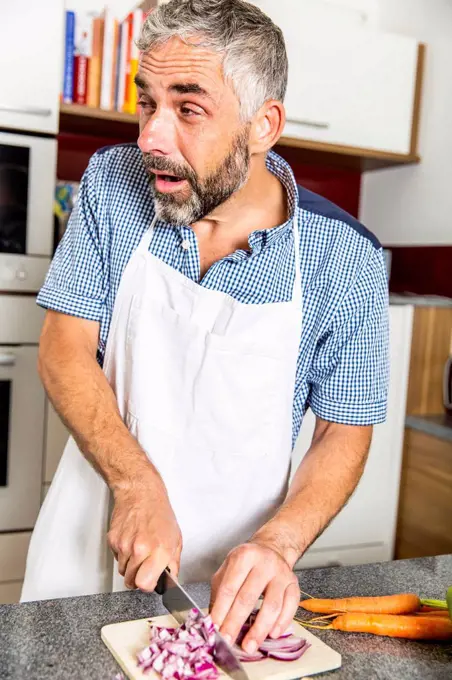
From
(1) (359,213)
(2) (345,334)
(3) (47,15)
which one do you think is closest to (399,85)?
(1) (359,213)

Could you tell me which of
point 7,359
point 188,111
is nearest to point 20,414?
point 7,359

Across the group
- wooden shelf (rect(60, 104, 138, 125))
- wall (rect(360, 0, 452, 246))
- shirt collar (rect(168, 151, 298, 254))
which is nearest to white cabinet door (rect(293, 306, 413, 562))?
wall (rect(360, 0, 452, 246))

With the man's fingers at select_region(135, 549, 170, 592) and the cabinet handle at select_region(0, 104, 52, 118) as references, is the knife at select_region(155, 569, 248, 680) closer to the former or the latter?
the man's fingers at select_region(135, 549, 170, 592)

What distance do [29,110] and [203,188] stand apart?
1.09 metres

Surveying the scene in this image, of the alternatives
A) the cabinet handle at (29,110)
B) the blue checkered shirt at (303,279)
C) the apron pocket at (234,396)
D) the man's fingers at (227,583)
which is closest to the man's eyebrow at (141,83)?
the blue checkered shirt at (303,279)

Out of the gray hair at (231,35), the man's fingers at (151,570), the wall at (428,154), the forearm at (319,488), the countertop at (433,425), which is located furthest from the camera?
the wall at (428,154)

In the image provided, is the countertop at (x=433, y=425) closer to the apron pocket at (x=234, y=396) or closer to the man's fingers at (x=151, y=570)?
the apron pocket at (x=234, y=396)

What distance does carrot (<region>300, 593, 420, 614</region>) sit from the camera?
854 mm

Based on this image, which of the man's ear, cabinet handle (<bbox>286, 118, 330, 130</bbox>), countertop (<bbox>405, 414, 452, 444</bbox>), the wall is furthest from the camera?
the wall

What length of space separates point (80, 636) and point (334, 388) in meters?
0.60

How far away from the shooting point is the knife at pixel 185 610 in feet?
2.34

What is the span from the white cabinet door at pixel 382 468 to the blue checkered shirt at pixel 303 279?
3.51 feet

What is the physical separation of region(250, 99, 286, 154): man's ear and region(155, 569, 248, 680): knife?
2.25ft

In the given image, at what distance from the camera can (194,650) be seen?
2.42ft
